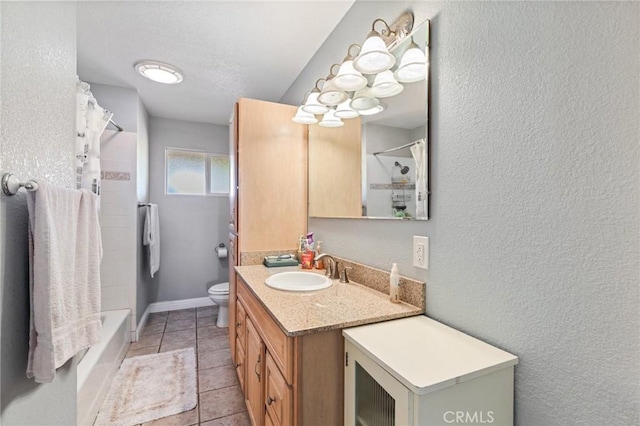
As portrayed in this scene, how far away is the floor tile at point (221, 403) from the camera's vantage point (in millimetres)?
1785

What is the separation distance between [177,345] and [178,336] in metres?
0.21

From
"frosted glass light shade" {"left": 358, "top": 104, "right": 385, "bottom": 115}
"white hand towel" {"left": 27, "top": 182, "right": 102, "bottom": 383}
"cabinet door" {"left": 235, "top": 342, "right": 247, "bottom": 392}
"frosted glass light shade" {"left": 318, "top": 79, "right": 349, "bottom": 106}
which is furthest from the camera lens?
"cabinet door" {"left": 235, "top": 342, "right": 247, "bottom": 392}

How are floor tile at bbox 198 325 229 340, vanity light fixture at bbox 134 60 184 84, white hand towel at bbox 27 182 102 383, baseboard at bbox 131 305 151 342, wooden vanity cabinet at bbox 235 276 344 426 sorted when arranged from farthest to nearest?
floor tile at bbox 198 325 229 340 < baseboard at bbox 131 305 151 342 < vanity light fixture at bbox 134 60 184 84 < wooden vanity cabinet at bbox 235 276 344 426 < white hand towel at bbox 27 182 102 383

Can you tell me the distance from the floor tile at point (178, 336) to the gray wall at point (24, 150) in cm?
191

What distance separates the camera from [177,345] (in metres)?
2.69

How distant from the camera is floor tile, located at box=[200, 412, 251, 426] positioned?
1699 mm

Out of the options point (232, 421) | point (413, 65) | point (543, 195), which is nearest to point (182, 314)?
point (232, 421)

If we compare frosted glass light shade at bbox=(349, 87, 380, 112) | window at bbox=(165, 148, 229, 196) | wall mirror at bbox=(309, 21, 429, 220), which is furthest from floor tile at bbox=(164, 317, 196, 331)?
frosted glass light shade at bbox=(349, 87, 380, 112)

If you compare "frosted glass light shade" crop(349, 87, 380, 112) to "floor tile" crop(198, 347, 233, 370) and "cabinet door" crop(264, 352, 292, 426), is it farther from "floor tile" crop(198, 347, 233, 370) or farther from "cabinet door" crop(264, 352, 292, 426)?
"floor tile" crop(198, 347, 233, 370)

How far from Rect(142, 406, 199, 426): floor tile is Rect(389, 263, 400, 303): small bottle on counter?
1.45 metres

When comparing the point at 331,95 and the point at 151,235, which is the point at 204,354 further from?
the point at 331,95

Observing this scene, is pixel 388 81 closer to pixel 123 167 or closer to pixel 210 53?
pixel 210 53

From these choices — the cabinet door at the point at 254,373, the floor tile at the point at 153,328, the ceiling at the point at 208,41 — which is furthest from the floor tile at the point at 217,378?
the ceiling at the point at 208,41

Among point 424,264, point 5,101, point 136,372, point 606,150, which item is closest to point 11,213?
point 5,101
